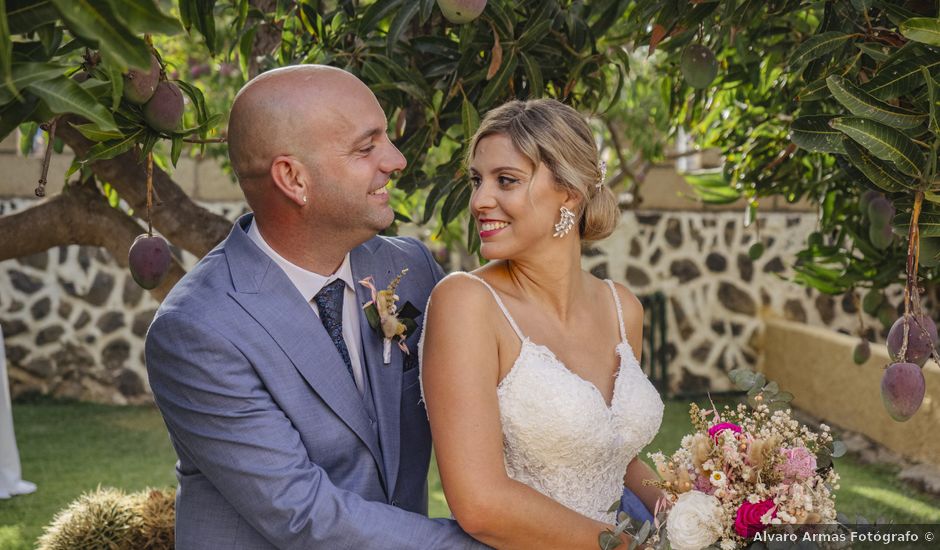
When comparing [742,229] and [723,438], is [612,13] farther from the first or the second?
[742,229]

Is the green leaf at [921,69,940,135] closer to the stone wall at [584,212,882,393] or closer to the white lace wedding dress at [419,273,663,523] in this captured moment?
the white lace wedding dress at [419,273,663,523]

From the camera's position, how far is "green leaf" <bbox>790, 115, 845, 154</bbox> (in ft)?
6.41

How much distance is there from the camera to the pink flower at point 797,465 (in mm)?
1876

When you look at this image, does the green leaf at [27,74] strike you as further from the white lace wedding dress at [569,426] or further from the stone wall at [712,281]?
the stone wall at [712,281]

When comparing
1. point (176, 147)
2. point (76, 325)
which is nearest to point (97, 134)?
point (176, 147)

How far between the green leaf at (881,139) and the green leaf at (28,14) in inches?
53.7

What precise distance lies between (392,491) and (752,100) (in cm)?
245

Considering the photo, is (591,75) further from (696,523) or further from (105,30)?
(105,30)

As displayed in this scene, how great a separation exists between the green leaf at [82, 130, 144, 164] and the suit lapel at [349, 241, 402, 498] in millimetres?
641

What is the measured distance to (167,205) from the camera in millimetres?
2943

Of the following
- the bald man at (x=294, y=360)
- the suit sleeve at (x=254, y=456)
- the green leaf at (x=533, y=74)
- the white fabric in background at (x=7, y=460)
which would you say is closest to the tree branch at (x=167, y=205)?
the bald man at (x=294, y=360)

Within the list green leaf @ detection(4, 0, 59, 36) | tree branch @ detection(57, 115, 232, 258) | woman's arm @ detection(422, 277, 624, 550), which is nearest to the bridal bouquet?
woman's arm @ detection(422, 277, 624, 550)

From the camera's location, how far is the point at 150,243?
2.31m

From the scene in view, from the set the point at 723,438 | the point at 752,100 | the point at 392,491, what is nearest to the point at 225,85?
the point at 752,100
